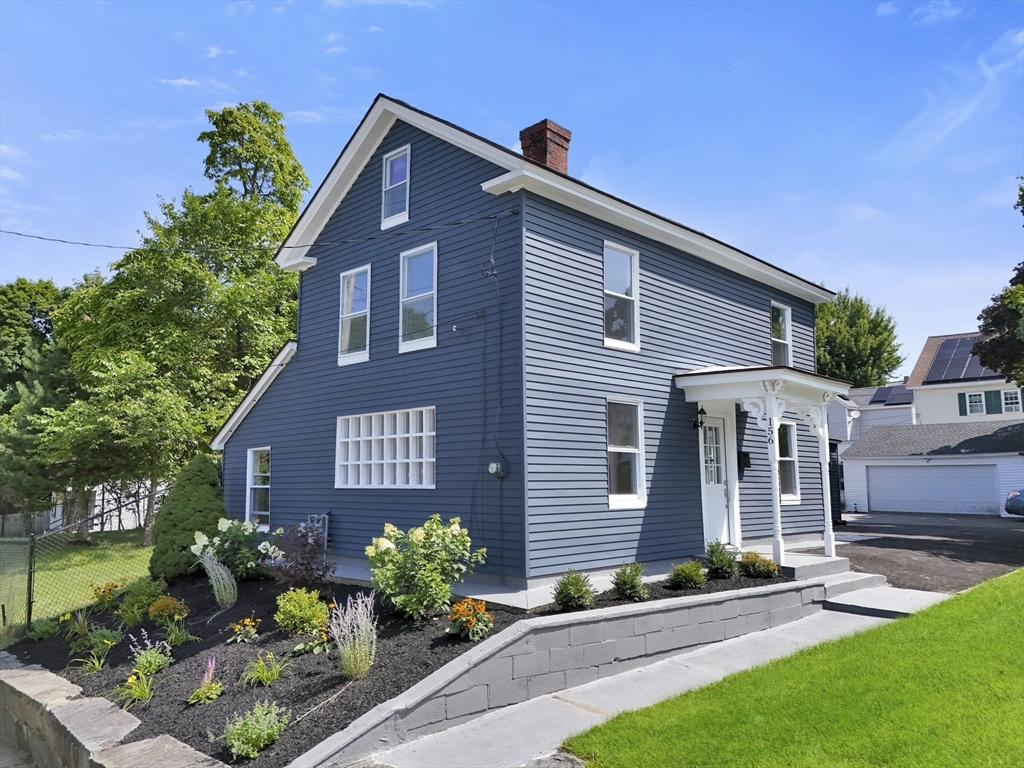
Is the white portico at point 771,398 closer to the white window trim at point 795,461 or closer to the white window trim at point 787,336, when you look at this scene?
the white window trim at point 795,461

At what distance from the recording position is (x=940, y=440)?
2930cm

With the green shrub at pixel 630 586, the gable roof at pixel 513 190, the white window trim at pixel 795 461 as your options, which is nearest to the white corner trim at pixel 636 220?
the gable roof at pixel 513 190

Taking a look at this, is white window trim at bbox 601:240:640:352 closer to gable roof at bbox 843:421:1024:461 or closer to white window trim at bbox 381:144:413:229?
white window trim at bbox 381:144:413:229

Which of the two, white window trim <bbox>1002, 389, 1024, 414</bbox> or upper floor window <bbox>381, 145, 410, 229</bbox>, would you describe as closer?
upper floor window <bbox>381, 145, 410, 229</bbox>

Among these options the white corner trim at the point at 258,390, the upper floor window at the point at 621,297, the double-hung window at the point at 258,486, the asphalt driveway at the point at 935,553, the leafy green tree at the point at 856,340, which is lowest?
the asphalt driveway at the point at 935,553

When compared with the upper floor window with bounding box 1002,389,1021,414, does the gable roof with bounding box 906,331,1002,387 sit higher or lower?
higher

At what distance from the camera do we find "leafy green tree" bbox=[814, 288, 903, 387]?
43.5 metres

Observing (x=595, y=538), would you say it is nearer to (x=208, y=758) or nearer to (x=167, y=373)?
(x=208, y=758)

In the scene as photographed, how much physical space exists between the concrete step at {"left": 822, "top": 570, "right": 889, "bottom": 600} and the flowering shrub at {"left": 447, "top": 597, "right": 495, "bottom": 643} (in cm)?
544

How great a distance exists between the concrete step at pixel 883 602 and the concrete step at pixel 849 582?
9 cm

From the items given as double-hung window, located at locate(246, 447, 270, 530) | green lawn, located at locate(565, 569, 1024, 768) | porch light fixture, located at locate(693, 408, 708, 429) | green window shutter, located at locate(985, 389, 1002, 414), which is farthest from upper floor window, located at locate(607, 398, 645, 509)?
green window shutter, located at locate(985, 389, 1002, 414)

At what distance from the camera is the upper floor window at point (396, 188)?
37.4ft

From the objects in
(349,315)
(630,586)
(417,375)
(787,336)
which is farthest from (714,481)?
(349,315)

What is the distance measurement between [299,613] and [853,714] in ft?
18.1
